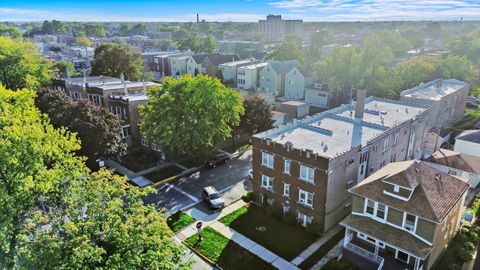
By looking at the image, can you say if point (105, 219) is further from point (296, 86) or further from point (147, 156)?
point (296, 86)

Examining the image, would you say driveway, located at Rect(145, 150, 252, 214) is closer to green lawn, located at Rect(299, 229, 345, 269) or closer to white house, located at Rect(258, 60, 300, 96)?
green lawn, located at Rect(299, 229, 345, 269)

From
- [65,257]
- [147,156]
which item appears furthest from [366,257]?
[147,156]

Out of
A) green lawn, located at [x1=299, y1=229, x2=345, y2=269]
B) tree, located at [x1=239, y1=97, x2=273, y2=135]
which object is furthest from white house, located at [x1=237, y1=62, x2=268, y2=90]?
green lawn, located at [x1=299, y1=229, x2=345, y2=269]

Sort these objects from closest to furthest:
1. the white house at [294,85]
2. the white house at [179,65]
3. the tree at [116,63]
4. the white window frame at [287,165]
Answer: the white window frame at [287,165], the tree at [116,63], the white house at [294,85], the white house at [179,65]

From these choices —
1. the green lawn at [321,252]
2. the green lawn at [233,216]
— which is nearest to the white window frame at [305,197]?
the green lawn at [321,252]

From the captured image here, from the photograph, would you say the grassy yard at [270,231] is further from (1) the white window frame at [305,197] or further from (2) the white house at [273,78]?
(2) the white house at [273,78]

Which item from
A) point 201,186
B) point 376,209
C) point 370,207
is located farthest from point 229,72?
point 376,209
